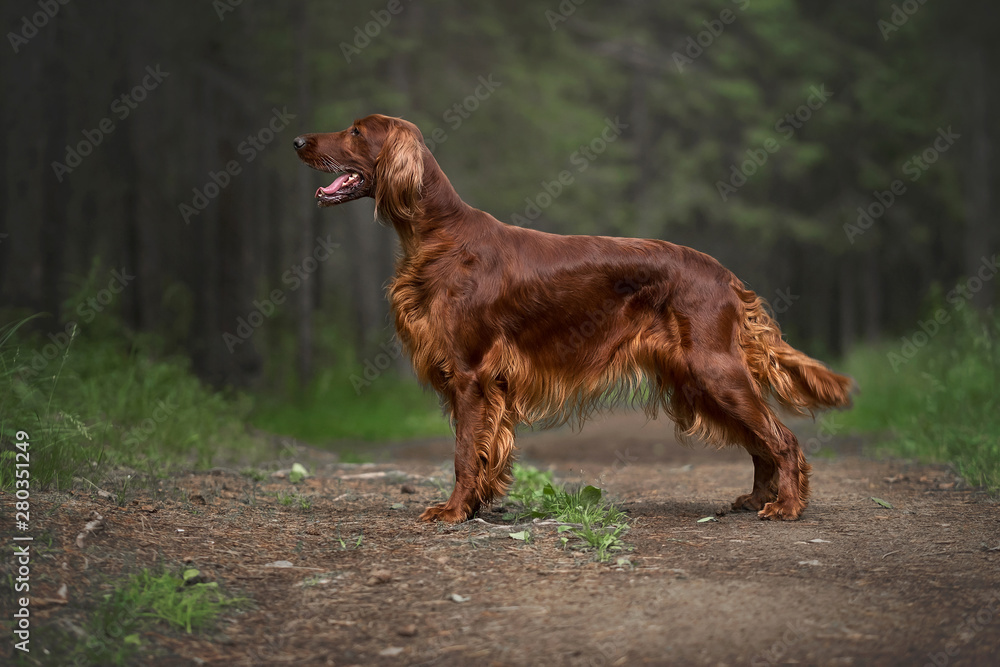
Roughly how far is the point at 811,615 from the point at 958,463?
11.0 ft

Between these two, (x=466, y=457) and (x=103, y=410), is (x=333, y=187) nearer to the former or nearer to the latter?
(x=466, y=457)

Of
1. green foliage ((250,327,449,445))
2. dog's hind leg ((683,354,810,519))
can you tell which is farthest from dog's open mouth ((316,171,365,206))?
green foliage ((250,327,449,445))

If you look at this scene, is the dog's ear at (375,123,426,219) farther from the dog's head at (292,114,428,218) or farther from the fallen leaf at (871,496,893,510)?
the fallen leaf at (871,496,893,510)

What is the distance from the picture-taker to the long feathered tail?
14.7ft

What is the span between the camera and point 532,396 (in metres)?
4.46

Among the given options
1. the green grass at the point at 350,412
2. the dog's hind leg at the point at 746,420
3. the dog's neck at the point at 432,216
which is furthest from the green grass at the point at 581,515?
the green grass at the point at 350,412

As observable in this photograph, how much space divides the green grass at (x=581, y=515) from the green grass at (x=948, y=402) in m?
2.35

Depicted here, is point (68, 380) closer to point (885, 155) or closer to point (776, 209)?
point (776, 209)

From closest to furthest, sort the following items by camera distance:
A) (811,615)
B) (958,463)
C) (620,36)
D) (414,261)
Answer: (811,615)
(414,261)
(958,463)
(620,36)

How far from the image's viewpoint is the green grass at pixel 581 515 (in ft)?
12.0

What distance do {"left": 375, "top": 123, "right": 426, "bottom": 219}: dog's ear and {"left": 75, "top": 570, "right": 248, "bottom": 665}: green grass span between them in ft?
6.76

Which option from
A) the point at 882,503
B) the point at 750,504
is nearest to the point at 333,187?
the point at 750,504

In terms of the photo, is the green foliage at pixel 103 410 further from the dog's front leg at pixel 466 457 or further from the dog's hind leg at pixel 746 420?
the dog's hind leg at pixel 746 420

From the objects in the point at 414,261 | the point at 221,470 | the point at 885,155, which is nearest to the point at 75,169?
the point at 221,470
